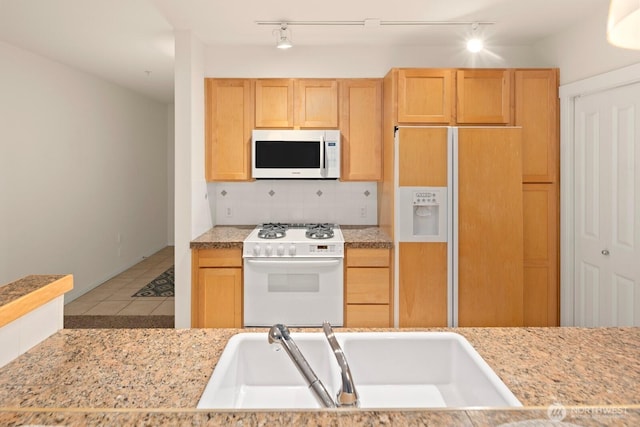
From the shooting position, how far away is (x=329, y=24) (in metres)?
2.79

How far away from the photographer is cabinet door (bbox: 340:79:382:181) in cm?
320

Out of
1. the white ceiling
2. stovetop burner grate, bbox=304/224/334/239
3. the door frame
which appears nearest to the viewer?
the white ceiling

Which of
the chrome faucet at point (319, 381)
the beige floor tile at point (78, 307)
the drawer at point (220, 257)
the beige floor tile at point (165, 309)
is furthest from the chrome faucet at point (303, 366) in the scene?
the beige floor tile at point (78, 307)

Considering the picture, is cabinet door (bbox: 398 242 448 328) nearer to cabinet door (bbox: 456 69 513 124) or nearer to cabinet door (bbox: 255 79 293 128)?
cabinet door (bbox: 456 69 513 124)

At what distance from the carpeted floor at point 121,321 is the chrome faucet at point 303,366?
111 inches

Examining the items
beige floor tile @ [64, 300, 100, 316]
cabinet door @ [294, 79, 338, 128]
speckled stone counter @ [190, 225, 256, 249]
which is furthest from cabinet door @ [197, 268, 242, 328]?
beige floor tile @ [64, 300, 100, 316]

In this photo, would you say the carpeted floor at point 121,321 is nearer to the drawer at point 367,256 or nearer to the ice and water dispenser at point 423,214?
the drawer at point 367,256

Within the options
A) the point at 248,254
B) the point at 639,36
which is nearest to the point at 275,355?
the point at 639,36

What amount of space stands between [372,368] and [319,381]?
0.28 meters

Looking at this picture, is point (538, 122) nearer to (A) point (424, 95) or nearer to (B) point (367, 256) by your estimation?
(A) point (424, 95)

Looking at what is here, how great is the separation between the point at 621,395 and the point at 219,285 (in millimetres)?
2517

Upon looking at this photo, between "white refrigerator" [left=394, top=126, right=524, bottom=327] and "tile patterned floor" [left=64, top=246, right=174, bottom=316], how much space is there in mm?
2263

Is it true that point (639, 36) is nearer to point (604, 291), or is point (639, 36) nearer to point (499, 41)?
point (604, 291)

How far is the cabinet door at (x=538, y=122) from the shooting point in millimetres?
2904
